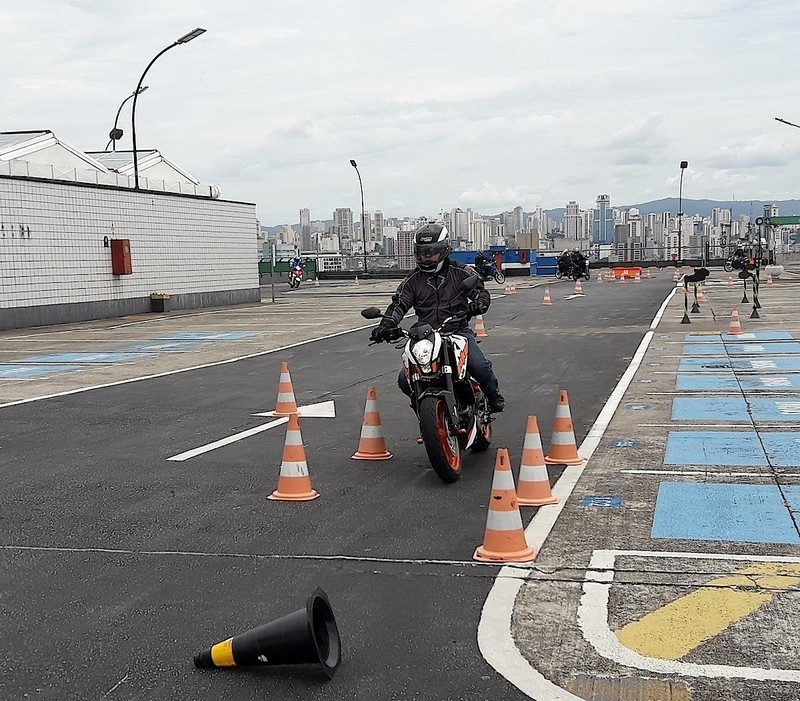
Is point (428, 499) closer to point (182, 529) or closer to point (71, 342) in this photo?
point (182, 529)

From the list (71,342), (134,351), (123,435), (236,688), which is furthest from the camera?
(71,342)

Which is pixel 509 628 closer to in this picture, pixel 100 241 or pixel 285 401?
pixel 285 401

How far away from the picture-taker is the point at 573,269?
5578 centimetres

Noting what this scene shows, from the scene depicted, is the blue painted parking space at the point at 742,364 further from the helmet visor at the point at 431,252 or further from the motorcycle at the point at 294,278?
the motorcycle at the point at 294,278

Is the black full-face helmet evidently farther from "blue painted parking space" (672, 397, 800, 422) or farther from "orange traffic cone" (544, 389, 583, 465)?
"blue painted parking space" (672, 397, 800, 422)

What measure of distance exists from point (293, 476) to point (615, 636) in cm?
347

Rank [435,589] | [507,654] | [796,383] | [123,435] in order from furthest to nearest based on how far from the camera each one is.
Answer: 1. [796,383]
2. [123,435]
3. [435,589]
4. [507,654]

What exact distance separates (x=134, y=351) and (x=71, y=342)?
3096mm

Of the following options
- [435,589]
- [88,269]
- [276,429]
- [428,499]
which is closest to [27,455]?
[276,429]

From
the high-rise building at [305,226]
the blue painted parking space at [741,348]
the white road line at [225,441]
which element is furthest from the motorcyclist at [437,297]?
the high-rise building at [305,226]

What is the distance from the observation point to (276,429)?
35.6 ft

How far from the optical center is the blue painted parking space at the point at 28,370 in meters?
16.1

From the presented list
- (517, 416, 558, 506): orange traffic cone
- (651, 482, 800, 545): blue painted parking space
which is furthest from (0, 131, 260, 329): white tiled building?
(651, 482, 800, 545): blue painted parking space

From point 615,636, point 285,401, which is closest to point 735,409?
point 285,401
